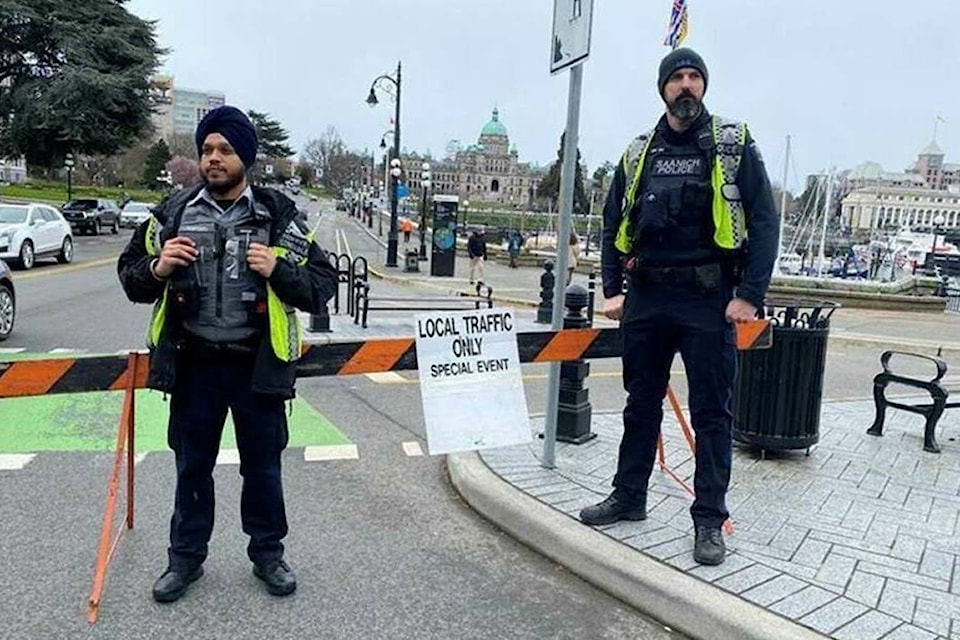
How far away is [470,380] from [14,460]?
10.4 feet

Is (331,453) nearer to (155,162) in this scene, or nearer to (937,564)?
(937,564)

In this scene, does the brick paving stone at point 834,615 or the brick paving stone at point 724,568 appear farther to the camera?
the brick paving stone at point 724,568

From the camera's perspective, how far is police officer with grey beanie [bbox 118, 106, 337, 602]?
309 centimetres

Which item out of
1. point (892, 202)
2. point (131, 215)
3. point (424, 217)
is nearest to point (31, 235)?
point (424, 217)

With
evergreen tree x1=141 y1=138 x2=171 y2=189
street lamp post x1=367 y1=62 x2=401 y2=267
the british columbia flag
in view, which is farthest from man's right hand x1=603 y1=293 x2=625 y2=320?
evergreen tree x1=141 y1=138 x2=171 y2=189

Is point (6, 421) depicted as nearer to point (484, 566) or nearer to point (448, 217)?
point (484, 566)

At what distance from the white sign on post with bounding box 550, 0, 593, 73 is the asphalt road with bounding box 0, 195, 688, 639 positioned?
2.74 metres

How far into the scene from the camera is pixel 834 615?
3.15 metres

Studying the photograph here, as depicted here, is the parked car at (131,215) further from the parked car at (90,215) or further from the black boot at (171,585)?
the black boot at (171,585)

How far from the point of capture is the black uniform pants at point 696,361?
3641mm

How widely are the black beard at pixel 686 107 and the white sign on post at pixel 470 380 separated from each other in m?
1.44

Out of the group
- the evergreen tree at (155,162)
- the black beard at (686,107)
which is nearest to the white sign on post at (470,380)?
the black beard at (686,107)

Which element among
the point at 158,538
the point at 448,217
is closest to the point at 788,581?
the point at 158,538

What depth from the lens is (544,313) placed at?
13195 mm
